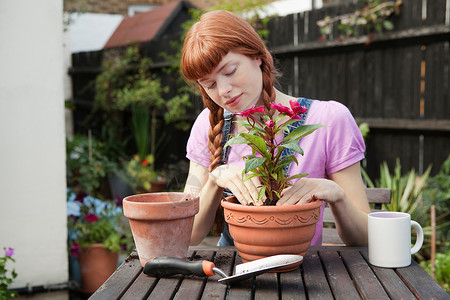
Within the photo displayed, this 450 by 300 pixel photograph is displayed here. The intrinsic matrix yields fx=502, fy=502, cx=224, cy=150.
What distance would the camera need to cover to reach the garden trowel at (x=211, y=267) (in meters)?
1.11

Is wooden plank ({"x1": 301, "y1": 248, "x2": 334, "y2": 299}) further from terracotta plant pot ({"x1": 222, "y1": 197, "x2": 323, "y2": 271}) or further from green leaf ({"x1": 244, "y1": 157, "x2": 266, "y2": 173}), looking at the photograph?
green leaf ({"x1": 244, "y1": 157, "x2": 266, "y2": 173})

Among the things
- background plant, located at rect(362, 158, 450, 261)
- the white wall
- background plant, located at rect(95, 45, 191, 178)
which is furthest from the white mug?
background plant, located at rect(95, 45, 191, 178)

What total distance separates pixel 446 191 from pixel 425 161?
0.39 metres

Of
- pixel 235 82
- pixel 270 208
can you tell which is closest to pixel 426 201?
pixel 235 82

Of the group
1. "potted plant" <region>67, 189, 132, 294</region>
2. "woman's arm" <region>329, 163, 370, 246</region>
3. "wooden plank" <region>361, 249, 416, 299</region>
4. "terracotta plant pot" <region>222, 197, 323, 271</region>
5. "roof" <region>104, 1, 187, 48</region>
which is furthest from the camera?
"roof" <region>104, 1, 187, 48</region>

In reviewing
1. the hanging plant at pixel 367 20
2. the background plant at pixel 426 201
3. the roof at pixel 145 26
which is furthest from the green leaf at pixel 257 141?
the roof at pixel 145 26

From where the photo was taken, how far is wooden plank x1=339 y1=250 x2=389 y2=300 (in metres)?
1.07

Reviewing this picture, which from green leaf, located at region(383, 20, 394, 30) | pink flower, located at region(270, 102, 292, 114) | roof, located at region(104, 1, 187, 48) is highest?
roof, located at region(104, 1, 187, 48)

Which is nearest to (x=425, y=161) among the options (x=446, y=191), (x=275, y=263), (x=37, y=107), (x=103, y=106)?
(x=446, y=191)

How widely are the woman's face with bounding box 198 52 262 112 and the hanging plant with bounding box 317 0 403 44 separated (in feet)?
8.41

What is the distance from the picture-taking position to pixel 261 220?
1173mm

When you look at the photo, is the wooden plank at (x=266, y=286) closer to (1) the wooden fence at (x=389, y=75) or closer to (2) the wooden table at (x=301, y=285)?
(2) the wooden table at (x=301, y=285)

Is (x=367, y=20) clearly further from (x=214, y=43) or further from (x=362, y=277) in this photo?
(x=362, y=277)

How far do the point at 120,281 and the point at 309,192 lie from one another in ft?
1.67
